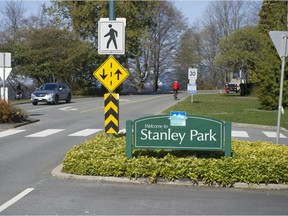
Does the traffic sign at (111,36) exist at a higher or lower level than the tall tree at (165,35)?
lower

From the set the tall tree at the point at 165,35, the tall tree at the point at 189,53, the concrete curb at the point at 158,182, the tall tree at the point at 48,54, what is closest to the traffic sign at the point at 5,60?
the concrete curb at the point at 158,182

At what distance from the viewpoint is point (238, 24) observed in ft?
257

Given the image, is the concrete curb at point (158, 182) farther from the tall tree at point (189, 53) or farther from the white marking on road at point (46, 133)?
the tall tree at point (189, 53)

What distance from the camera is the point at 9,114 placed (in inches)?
714

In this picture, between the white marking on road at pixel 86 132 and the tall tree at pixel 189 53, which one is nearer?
the white marking on road at pixel 86 132

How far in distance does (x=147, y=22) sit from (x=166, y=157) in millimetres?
45858

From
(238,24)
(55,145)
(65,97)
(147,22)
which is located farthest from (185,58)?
(55,145)

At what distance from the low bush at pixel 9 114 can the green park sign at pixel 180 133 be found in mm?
10944

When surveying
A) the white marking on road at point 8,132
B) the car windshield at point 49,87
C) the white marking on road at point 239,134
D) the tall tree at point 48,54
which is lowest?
the white marking on road at point 8,132

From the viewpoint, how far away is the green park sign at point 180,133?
8172mm

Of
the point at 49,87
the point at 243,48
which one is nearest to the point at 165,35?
the point at 243,48

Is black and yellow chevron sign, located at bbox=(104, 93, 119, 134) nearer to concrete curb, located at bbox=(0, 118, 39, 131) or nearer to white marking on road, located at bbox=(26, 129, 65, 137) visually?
white marking on road, located at bbox=(26, 129, 65, 137)

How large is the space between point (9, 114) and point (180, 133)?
38.6ft

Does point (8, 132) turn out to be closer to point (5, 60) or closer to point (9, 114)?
point (9, 114)
